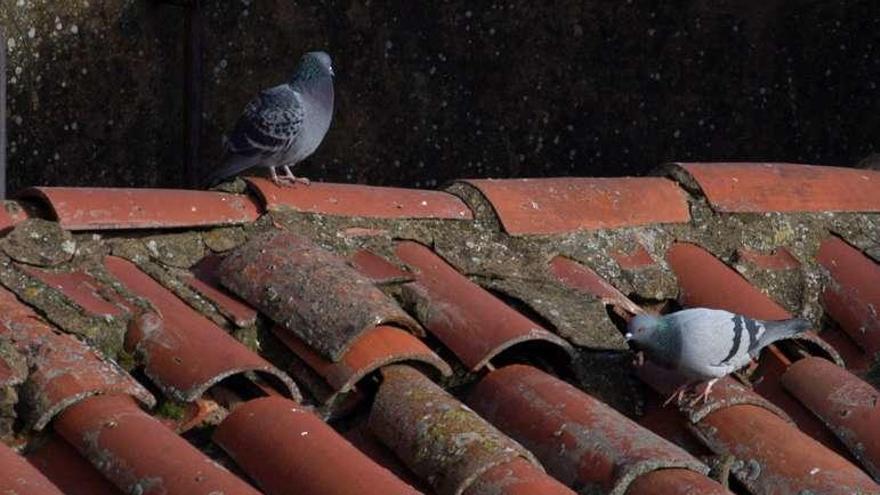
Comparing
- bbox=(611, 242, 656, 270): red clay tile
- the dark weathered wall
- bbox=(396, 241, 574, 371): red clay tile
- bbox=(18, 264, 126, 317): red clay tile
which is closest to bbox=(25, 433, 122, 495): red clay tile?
bbox=(18, 264, 126, 317): red clay tile

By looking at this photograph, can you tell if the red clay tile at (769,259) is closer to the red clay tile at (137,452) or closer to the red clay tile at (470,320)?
the red clay tile at (470,320)

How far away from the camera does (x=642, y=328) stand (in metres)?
3.71

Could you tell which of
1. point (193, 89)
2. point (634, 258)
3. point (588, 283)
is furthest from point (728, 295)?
point (193, 89)

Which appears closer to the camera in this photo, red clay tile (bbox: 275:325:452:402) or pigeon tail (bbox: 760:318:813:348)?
red clay tile (bbox: 275:325:452:402)

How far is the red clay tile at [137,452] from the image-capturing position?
2.82m

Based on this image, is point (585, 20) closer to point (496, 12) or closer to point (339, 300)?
point (496, 12)

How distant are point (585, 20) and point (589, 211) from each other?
2.50m

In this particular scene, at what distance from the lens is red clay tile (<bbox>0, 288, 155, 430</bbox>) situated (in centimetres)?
300

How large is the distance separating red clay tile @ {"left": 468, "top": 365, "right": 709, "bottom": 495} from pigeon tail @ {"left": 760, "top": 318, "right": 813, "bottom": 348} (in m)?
0.51

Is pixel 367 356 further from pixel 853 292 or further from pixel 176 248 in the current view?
pixel 853 292

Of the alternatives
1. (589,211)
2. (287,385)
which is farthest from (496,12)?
(287,385)

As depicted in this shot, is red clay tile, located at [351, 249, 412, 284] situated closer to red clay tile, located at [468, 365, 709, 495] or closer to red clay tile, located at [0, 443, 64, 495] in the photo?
red clay tile, located at [468, 365, 709, 495]

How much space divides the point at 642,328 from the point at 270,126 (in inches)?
77.0

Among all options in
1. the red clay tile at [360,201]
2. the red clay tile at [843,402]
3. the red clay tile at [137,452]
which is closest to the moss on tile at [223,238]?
the red clay tile at [360,201]
